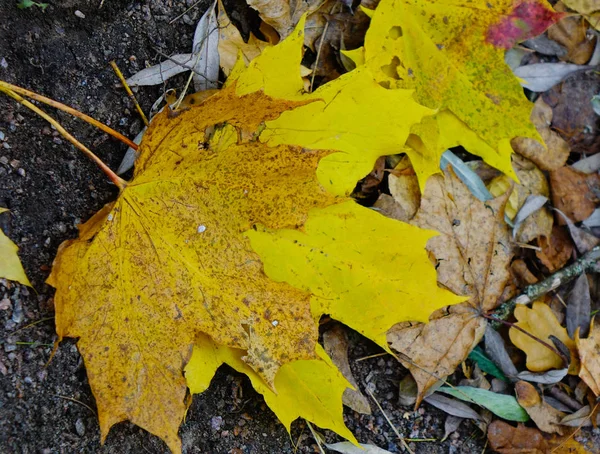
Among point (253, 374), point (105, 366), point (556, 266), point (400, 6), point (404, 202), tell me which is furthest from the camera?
point (556, 266)

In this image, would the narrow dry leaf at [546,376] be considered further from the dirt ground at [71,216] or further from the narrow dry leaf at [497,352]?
the dirt ground at [71,216]

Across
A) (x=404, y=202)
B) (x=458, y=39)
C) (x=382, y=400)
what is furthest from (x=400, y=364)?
(x=458, y=39)

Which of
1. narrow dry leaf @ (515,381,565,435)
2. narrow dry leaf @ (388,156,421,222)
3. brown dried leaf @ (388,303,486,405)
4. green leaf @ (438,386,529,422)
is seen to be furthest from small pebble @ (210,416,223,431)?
narrow dry leaf @ (515,381,565,435)

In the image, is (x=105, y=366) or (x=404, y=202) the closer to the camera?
(x=105, y=366)

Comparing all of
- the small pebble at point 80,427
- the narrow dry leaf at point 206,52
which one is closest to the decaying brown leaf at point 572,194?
the narrow dry leaf at point 206,52

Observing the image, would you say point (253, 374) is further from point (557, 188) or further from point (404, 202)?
point (557, 188)

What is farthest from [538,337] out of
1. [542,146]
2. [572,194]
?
[542,146]

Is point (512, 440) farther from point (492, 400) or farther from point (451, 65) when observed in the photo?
point (451, 65)
